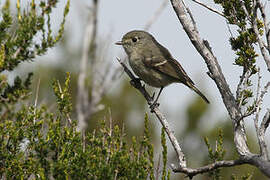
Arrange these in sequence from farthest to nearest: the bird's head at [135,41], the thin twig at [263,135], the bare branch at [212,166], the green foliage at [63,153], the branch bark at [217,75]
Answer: the bird's head at [135,41] → the green foliage at [63,153] → the branch bark at [217,75] → the bare branch at [212,166] → the thin twig at [263,135]

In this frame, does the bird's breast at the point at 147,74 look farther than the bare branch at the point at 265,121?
Yes

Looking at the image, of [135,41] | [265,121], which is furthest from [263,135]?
[135,41]

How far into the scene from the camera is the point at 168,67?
623 centimetres

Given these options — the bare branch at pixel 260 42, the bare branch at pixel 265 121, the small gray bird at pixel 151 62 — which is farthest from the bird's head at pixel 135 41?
the bare branch at pixel 265 121

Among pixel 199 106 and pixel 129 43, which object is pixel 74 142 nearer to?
pixel 129 43

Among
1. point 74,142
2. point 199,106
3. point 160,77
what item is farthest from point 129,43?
point 74,142

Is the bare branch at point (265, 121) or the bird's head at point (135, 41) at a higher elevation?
the bird's head at point (135, 41)

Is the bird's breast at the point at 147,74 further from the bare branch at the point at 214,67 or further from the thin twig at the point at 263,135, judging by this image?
the thin twig at the point at 263,135

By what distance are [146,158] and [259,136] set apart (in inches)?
44.6

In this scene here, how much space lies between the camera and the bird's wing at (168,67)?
241 inches

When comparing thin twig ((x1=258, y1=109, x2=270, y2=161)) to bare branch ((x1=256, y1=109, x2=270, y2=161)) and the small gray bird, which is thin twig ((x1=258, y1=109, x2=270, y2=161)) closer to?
bare branch ((x1=256, y1=109, x2=270, y2=161))

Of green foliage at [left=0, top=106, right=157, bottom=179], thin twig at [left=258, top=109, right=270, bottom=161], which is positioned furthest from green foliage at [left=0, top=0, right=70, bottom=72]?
thin twig at [left=258, top=109, right=270, bottom=161]

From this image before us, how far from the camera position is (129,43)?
6566mm

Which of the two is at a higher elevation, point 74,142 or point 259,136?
point 74,142
